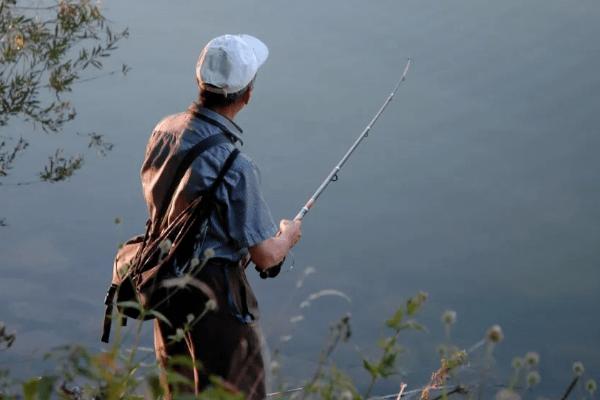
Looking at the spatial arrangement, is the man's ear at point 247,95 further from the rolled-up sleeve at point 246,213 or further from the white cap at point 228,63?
the rolled-up sleeve at point 246,213

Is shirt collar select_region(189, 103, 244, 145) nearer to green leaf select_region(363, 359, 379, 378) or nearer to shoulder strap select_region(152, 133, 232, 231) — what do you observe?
shoulder strap select_region(152, 133, 232, 231)

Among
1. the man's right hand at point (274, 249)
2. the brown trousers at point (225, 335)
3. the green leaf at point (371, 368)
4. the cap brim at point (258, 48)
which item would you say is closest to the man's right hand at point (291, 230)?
the man's right hand at point (274, 249)

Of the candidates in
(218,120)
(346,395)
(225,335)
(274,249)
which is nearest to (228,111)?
(218,120)

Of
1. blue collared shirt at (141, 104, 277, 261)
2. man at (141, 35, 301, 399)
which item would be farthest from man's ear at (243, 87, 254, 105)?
blue collared shirt at (141, 104, 277, 261)

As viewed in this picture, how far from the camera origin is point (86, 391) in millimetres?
3494

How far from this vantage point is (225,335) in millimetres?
5238

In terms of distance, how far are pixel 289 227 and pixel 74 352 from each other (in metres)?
2.41

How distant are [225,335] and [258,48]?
1.36 metres

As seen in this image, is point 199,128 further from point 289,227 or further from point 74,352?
point 74,352

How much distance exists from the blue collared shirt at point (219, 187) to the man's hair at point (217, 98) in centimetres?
4

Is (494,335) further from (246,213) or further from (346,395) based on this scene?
(246,213)

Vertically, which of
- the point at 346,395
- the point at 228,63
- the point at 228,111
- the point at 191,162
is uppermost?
the point at 228,63

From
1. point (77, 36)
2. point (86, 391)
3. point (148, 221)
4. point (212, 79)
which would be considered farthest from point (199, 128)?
point (77, 36)

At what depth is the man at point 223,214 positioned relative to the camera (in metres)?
5.09
